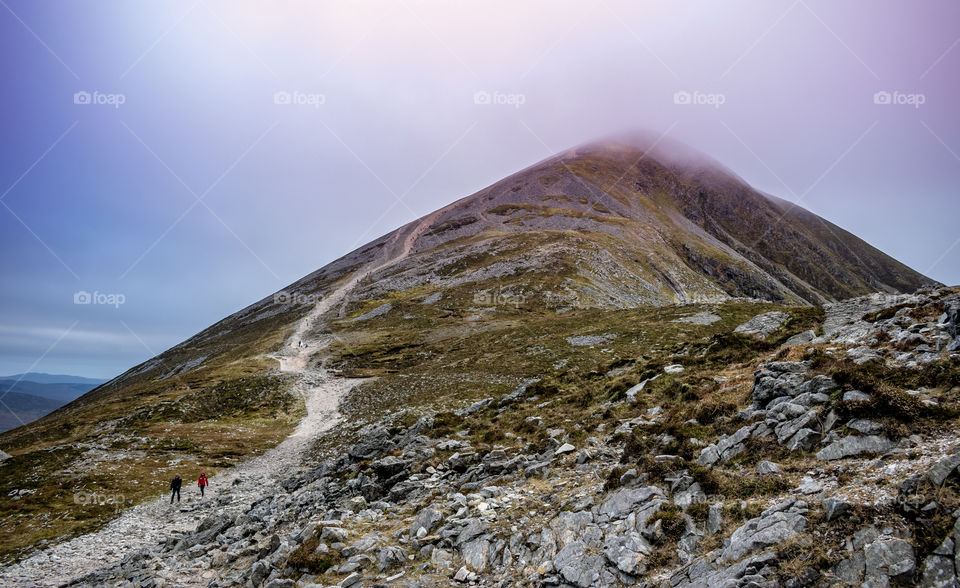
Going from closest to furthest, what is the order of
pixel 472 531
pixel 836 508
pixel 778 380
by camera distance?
pixel 836 508
pixel 472 531
pixel 778 380

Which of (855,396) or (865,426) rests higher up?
(855,396)

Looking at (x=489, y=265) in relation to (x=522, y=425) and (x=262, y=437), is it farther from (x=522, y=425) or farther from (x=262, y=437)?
(x=522, y=425)

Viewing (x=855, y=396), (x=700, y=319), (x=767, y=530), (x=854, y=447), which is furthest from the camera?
(x=700, y=319)

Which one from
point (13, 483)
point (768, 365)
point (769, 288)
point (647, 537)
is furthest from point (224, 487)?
point (769, 288)

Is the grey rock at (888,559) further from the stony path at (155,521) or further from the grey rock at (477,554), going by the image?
the stony path at (155,521)

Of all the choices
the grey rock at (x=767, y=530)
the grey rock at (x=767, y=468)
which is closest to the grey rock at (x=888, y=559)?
the grey rock at (x=767, y=530)

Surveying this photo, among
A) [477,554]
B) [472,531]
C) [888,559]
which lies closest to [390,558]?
[472,531]

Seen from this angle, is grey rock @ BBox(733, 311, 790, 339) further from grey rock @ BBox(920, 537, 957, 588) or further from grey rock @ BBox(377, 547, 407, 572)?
grey rock @ BBox(377, 547, 407, 572)

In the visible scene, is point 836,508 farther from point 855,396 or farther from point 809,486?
point 855,396

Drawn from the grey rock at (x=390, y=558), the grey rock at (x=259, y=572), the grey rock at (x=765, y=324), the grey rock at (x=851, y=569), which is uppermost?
the grey rock at (x=765, y=324)

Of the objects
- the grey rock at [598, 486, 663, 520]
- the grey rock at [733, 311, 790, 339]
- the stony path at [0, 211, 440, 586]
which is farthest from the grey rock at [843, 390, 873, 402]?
the grey rock at [733, 311, 790, 339]

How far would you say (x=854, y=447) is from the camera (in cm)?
958

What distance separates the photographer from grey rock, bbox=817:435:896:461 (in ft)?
30.5

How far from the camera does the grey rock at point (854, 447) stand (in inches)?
366
